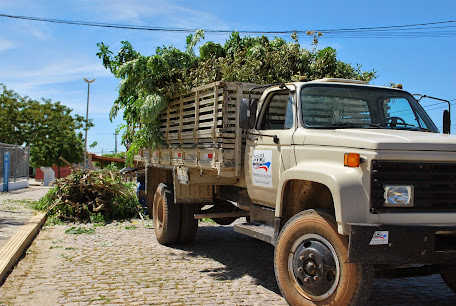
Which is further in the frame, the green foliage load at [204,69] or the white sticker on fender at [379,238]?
the green foliage load at [204,69]

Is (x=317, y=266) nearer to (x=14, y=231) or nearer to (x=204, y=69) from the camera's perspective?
(x=204, y=69)

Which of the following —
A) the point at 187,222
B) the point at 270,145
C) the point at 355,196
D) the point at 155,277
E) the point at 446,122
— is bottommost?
the point at 155,277

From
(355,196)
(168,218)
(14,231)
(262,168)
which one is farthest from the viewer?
(14,231)

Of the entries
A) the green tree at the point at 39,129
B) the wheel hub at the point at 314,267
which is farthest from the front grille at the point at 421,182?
the green tree at the point at 39,129

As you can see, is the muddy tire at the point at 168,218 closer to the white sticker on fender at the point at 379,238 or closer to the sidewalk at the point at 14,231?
the sidewalk at the point at 14,231

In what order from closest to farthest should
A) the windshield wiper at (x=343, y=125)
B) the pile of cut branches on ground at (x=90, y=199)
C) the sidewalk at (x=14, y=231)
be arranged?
1. the windshield wiper at (x=343, y=125)
2. the sidewalk at (x=14, y=231)
3. the pile of cut branches on ground at (x=90, y=199)

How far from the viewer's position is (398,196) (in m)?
4.47

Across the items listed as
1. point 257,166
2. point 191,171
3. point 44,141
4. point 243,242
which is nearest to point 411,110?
point 257,166

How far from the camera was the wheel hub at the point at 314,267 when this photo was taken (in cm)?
457

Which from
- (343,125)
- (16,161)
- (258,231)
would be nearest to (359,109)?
(343,125)

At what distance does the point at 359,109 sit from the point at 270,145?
1.14 m

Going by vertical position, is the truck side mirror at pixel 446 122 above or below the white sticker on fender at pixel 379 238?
above

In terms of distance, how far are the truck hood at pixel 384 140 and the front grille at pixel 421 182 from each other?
0.15 metres

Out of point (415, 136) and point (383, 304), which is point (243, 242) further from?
point (415, 136)
